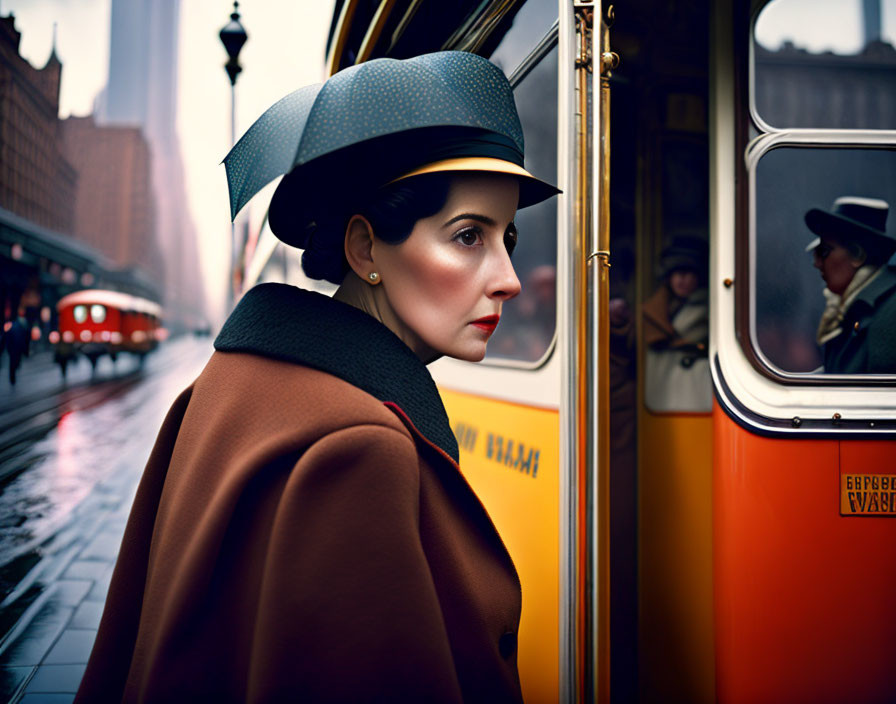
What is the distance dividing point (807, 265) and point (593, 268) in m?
1.18

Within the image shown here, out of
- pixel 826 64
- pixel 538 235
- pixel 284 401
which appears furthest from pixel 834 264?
pixel 284 401

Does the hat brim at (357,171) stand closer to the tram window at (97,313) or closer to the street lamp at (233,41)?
the street lamp at (233,41)

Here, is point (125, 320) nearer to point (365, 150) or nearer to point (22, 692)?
point (22, 692)

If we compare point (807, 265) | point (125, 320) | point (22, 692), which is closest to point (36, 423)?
point (22, 692)

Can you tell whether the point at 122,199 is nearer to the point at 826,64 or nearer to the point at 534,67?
the point at 534,67

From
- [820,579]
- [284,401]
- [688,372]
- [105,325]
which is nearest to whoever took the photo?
[284,401]

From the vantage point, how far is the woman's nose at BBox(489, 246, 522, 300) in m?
1.06

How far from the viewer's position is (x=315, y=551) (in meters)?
0.76

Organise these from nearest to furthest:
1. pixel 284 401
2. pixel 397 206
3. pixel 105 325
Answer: pixel 284 401 < pixel 397 206 < pixel 105 325

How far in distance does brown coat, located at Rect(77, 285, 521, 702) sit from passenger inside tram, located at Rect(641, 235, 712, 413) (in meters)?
1.68

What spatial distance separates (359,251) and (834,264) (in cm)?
186

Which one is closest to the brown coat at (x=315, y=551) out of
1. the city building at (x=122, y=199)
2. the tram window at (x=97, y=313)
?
the tram window at (x=97, y=313)

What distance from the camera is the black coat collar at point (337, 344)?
954mm

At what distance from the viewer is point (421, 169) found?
0.97 metres
